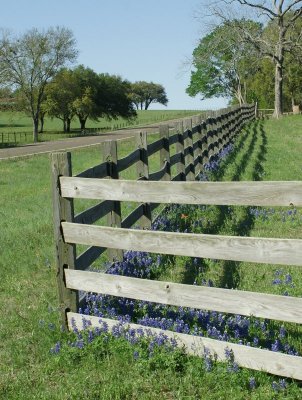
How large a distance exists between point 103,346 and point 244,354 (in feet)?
3.94

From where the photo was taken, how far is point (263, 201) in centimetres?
402

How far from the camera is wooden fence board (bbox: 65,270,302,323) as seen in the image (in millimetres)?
3836

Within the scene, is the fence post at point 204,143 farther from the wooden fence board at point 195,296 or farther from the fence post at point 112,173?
the wooden fence board at point 195,296

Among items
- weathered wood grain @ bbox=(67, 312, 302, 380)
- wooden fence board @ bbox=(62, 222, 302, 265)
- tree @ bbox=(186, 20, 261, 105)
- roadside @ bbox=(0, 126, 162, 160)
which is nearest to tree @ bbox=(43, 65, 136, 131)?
tree @ bbox=(186, 20, 261, 105)

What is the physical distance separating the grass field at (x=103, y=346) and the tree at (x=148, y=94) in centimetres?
15980

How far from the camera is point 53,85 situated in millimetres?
66750

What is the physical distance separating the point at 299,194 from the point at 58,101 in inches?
2612

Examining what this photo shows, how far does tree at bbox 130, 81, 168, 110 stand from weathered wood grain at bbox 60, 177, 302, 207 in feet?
535

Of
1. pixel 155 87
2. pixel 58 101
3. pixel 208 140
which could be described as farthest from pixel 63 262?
pixel 155 87

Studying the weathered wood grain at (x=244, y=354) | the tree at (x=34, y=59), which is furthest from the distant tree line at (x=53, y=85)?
the weathered wood grain at (x=244, y=354)

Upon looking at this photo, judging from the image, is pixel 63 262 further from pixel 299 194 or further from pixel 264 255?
pixel 299 194

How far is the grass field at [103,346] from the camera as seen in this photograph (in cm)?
385

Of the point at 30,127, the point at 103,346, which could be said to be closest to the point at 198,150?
the point at 103,346

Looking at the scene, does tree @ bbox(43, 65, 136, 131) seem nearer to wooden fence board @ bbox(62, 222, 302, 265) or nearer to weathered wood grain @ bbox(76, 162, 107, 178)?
weathered wood grain @ bbox(76, 162, 107, 178)
